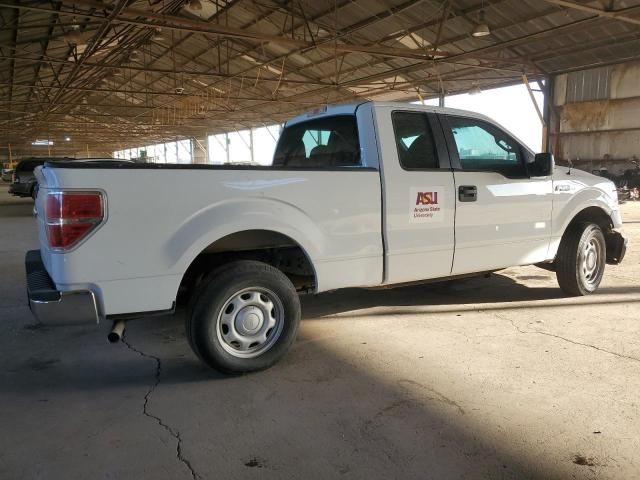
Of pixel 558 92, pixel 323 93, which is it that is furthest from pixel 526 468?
pixel 323 93

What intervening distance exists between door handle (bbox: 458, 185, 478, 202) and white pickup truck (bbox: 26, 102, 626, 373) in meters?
0.01

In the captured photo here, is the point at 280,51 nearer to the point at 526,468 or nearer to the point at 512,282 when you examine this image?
the point at 512,282

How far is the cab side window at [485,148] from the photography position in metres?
4.57

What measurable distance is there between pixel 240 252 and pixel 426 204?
1565 millimetres

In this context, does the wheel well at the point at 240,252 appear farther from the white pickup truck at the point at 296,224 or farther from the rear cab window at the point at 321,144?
the rear cab window at the point at 321,144

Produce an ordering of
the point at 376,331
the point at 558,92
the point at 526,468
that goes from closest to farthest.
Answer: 1. the point at 526,468
2. the point at 376,331
3. the point at 558,92

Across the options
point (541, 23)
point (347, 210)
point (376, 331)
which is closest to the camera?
point (347, 210)

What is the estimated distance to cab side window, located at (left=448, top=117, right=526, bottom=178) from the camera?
15.0ft

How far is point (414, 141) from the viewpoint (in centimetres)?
429

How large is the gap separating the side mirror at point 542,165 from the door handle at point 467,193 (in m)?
0.74

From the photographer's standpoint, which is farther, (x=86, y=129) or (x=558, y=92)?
(x=86, y=129)

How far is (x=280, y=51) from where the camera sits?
20.7 meters

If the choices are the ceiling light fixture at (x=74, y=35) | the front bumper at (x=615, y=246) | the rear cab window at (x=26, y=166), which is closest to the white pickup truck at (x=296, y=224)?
the front bumper at (x=615, y=246)

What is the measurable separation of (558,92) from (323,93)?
34.2ft
